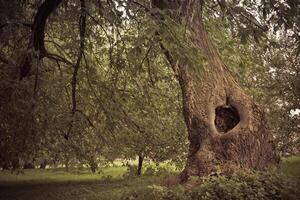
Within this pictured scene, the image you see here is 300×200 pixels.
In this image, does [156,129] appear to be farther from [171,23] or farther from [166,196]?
[171,23]

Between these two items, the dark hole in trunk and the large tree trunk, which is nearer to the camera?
the large tree trunk

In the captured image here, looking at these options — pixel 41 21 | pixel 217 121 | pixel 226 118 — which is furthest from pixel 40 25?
pixel 226 118

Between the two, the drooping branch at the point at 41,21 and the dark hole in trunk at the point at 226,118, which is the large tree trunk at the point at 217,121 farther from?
the drooping branch at the point at 41,21

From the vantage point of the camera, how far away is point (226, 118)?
947 cm

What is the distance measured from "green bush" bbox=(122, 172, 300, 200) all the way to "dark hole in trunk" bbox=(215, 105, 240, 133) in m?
1.48


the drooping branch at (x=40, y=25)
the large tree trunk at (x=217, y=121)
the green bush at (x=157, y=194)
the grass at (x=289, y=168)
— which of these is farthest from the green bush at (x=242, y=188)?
the drooping branch at (x=40, y=25)

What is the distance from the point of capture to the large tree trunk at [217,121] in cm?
862

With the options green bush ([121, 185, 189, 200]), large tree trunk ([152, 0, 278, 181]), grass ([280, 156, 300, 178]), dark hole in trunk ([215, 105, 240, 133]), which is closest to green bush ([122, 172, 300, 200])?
green bush ([121, 185, 189, 200])

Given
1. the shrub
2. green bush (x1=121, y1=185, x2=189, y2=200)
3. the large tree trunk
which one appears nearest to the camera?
the shrub

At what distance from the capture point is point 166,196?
26.2ft

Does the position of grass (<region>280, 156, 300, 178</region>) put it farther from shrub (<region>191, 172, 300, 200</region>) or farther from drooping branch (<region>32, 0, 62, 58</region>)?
drooping branch (<region>32, 0, 62, 58</region>)

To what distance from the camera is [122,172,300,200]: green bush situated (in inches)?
276

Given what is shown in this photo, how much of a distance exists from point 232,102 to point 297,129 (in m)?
9.86

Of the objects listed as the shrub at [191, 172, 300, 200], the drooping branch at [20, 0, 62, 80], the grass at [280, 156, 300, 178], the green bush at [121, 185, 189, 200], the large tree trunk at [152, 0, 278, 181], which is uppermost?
the drooping branch at [20, 0, 62, 80]
